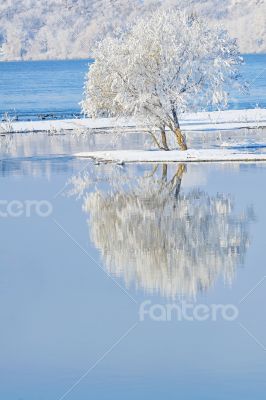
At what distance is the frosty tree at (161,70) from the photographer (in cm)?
4606

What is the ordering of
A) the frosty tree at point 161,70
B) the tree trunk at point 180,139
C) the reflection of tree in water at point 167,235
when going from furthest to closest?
the frosty tree at point 161,70 < the tree trunk at point 180,139 < the reflection of tree in water at point 167,235

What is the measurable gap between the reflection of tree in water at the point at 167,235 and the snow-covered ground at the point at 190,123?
27.2 m

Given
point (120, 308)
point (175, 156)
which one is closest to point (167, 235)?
point (120, 308)

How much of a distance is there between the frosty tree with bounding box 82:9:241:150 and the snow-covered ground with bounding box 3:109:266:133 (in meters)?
13.3

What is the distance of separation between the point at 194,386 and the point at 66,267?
8123mm

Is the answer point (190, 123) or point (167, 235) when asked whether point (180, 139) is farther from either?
point (190, 123)

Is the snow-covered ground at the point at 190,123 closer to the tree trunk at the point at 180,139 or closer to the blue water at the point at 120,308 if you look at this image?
the tree trunk at the point at 180,139

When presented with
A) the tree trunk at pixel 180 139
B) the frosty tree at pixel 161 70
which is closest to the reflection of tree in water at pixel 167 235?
the tree trunk at pixel 180 139

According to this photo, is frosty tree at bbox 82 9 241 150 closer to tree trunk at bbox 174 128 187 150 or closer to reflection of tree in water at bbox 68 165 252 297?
tree trunk at bbox 174 128 187 150

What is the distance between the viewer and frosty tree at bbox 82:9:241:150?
4606cm

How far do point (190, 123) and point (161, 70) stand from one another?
1948 cm

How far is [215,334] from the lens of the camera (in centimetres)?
1861

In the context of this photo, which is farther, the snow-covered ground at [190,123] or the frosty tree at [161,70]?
the snow-covered ground at [190,123]

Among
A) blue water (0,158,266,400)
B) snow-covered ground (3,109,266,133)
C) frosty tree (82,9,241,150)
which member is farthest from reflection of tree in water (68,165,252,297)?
snow-covered ground (3,109,266,133)
